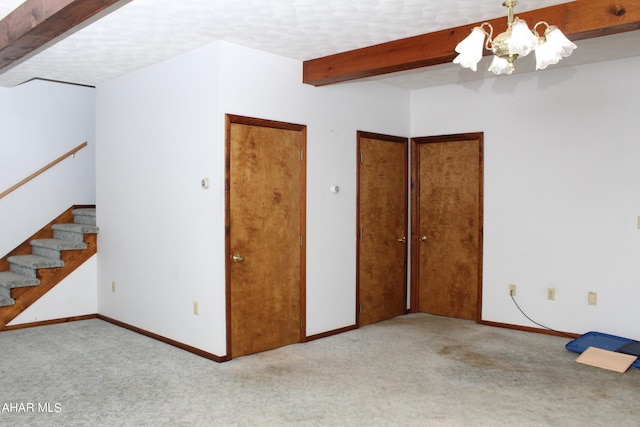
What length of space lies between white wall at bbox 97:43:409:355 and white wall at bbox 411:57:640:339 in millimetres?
1165

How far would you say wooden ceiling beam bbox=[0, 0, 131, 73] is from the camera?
263cm

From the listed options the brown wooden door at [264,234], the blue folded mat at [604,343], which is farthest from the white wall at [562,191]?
the brown wooden door at [264,234]

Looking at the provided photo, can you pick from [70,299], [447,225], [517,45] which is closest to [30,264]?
[70,299]

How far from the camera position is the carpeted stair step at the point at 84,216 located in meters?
5.70

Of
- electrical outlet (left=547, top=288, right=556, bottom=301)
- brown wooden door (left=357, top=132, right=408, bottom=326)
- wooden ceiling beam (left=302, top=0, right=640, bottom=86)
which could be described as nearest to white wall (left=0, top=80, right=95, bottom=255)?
wooden ceiling beam (left=302, top=0, right=640, bottom=86)

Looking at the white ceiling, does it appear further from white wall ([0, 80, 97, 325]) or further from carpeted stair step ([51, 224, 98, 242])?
carpeted stair step ([51, 224, 98, 242])

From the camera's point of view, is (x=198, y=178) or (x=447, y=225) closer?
(x=198, y=178)

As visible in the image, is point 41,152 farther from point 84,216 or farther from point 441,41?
point 441,41

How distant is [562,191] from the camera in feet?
15.4

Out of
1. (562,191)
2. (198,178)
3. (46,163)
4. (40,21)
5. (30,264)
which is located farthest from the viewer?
(46,163)

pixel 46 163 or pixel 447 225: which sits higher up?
pixel 46 163

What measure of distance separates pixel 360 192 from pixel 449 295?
152 cm

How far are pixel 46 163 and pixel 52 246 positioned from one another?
1.18 m

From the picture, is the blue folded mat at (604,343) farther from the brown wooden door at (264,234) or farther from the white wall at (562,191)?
the brown wooden door at (264,234)
